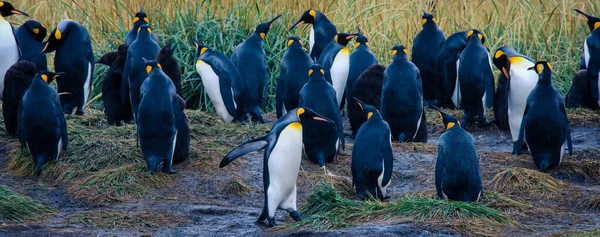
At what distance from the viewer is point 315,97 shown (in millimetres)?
7242

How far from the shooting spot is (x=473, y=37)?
891 centimetres

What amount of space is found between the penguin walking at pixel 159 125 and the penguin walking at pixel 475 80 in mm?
3206

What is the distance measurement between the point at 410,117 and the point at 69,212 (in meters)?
3.23

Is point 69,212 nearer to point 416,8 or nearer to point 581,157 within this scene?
point 581,157

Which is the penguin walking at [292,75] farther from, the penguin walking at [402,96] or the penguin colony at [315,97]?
the penguin walking at [402,96]

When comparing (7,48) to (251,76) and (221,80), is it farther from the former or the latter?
(251,76)

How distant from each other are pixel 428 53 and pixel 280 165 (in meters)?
4.58

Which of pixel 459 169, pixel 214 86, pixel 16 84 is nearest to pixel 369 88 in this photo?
pixel 214 86

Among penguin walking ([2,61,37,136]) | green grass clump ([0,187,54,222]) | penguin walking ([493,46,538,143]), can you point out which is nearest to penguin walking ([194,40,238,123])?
penguin walking ([2,61,37,136])

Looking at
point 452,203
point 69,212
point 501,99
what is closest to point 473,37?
point 501,99

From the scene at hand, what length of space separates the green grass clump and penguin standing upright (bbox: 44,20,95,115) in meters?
3.26

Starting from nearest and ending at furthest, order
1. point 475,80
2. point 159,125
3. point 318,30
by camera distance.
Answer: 1. point 159,125
2. point 475,80
3. point 318,30

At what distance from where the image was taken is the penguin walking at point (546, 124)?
7043mm

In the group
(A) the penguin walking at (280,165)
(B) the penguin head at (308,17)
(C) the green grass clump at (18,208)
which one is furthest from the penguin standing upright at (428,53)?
(C) the green grass clump at (18,208)
